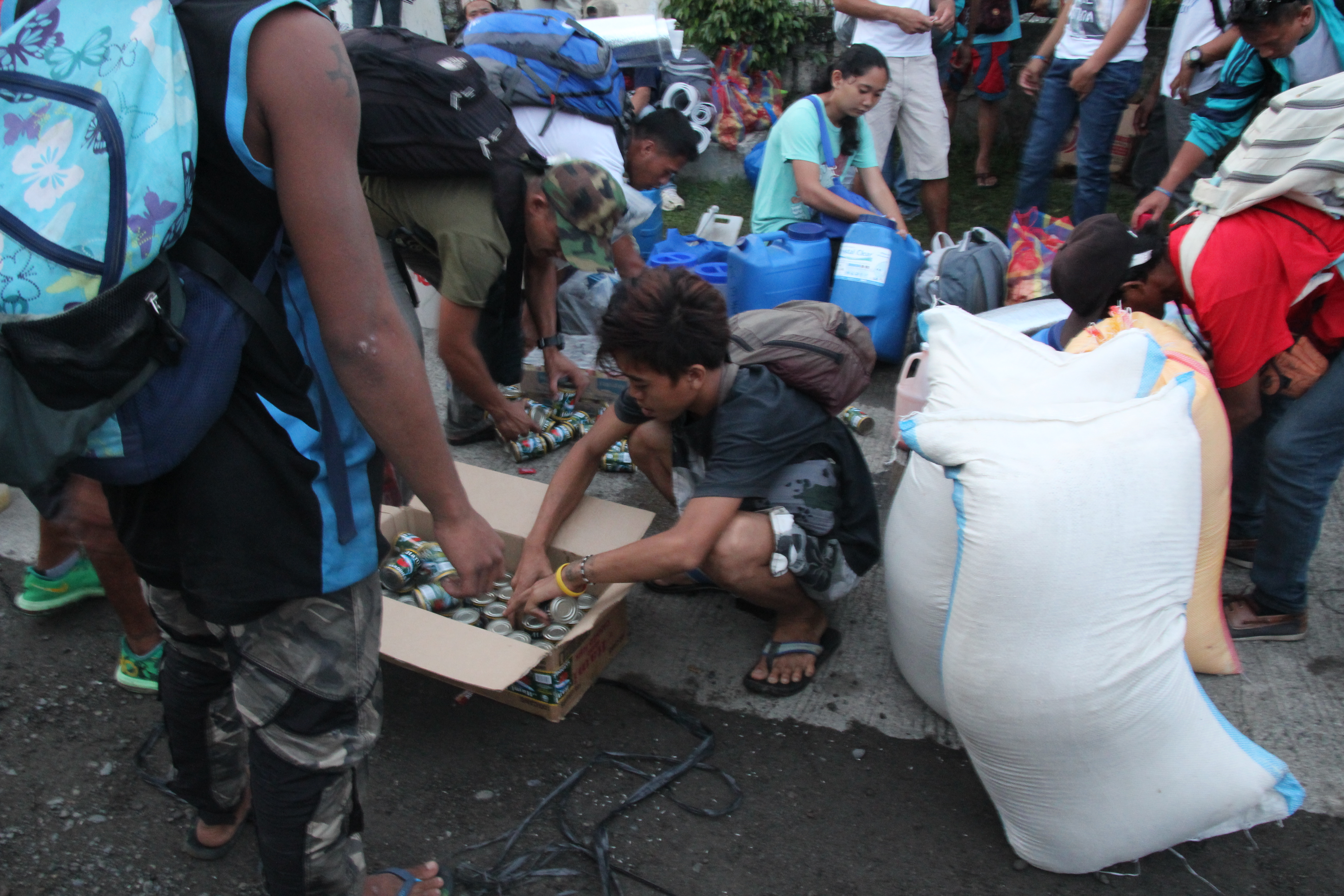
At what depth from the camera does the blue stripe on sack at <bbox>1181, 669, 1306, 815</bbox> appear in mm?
1746

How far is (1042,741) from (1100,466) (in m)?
0.52

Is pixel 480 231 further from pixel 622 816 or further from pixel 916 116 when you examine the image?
pixel 916 116

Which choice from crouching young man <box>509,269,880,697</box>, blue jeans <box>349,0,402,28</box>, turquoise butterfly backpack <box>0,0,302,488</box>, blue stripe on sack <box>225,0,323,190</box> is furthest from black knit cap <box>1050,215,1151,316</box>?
blue jeans <box>349,0,402,28</box>

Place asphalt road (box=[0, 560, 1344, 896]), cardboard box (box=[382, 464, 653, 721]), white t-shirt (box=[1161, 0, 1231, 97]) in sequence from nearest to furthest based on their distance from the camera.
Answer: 1. asphalt road (box=[0, 560, 1344, 896])
2. cardboard box (box=[382, 464, 653, 721])
3. white t-shirt (box=[1161, 0, 1231, 97])

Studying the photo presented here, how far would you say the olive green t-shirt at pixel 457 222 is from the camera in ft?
8.43

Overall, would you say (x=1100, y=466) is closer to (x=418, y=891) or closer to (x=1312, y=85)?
(x=1312, y=85)

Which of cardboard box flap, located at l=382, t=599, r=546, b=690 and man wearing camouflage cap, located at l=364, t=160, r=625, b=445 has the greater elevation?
man wearing camouflage cap, located at l=364, t=160, r=625, b=445

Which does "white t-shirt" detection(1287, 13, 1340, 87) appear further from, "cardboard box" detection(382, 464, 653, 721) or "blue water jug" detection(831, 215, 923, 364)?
"cardboard box" detection(382, 464, 653, 721)

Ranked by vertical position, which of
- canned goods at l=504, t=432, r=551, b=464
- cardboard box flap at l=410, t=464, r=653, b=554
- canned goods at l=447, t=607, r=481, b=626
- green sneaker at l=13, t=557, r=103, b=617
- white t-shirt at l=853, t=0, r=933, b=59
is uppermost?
white t-shirt at l=853, t=0, r=933, b=59

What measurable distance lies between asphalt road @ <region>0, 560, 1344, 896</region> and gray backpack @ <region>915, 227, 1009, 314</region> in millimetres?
2051

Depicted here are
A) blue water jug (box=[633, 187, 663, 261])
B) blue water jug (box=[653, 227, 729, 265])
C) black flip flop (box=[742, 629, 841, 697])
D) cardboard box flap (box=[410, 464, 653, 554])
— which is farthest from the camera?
blue water jug (box=[633, 187, 663, 261])

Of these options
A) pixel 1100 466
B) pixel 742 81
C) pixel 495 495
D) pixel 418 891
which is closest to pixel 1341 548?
pixel 1100 466

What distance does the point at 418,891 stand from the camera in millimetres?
1755

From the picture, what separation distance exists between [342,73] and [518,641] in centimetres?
133
